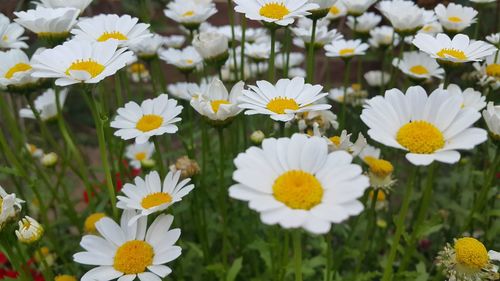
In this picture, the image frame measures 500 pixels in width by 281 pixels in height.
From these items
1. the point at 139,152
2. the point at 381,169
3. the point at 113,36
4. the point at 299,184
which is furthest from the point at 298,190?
the point at 139,152

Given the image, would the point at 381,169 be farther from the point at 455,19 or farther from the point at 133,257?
the point at 455,19

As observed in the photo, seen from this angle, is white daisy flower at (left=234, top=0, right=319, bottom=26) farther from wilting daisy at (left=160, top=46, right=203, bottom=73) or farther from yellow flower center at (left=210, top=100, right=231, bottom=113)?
wilting daisy at (left=160, top=46, right=203, bottom=73)

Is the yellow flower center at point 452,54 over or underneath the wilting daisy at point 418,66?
over

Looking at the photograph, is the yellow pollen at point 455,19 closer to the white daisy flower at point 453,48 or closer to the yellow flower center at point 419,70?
the yellow flower center at point 419,70

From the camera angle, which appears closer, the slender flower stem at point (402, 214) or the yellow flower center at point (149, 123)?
the slender flower stem at point (402, 214)

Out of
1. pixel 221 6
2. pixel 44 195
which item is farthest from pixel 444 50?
pixel 221 6

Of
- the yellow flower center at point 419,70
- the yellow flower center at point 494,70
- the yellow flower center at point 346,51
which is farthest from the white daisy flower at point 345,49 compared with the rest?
the yellow flower center at point 494,70
